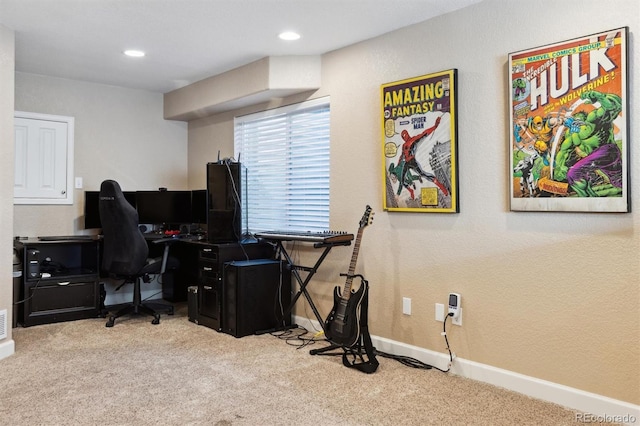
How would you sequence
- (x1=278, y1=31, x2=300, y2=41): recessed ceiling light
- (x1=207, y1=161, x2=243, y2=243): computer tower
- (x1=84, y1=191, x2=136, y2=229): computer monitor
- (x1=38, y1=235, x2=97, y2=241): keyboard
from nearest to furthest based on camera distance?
(x1=278, y1=31, x2=300, y2=41): recessed ceiling light < (x1=207, y1=161, x2=243, y2=243): computer tower < (x1=38, y1=235, x2=97, y2=241): keyboard < (x1=84, y1=191, x2=136, y2=229): computer monitor

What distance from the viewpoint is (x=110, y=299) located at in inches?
205

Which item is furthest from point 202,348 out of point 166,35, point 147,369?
point 166,35

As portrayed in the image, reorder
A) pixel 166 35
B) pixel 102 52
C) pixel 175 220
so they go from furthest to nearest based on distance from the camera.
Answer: pixel 175 220
pixel 102 52
pixel 166 35

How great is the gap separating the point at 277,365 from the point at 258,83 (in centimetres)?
232

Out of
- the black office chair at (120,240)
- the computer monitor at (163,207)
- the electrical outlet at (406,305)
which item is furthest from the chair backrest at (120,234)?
the electrical outlet at (406,305)

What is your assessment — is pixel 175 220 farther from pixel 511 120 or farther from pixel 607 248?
pixel 607 248

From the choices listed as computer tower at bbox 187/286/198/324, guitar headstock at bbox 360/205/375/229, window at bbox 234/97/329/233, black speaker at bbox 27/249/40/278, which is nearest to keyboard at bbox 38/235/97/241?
black speaker at bbox 27/249/40/278

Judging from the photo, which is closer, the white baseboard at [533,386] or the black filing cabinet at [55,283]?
the white baseboard at [533,386]

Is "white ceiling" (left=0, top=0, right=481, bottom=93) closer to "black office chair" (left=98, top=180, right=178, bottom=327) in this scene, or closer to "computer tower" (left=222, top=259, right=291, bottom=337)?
"black office chair" (left=98, top=180, right=178, bottom=327)

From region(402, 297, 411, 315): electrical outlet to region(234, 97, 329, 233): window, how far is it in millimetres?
988

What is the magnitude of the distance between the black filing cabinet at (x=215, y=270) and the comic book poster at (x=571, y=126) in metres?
2.29

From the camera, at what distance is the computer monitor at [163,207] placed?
5.14m

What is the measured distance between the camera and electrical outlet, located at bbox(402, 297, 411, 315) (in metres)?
3.42

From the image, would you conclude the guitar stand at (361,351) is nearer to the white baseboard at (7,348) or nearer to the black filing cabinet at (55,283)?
the white baseboard at (7,348)
